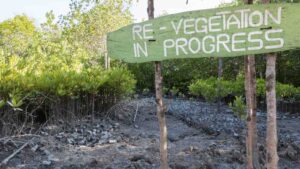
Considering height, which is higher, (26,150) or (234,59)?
(234,59)

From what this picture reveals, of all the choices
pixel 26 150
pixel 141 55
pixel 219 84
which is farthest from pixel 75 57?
pixel 141 55

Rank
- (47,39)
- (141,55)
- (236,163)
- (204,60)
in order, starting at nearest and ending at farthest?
(141,55) → (236,163) → (47,39) → (204,60)

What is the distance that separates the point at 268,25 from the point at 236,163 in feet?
8.38

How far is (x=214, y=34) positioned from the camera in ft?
8.86

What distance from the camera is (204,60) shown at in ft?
43.8

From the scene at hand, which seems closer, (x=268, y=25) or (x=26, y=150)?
(x=268, y=25)

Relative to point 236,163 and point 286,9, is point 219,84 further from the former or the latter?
point 286,9

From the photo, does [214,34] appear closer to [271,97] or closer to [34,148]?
[271,97]

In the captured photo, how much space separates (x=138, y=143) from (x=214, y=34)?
129 inches

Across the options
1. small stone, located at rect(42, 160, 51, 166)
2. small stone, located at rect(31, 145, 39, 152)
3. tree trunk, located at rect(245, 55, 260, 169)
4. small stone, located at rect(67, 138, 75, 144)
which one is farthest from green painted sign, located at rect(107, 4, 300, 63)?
small stone, located at rect(67, 138, 75, 144)

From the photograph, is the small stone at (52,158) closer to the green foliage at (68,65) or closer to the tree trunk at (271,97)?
the green foliage at (68,65)

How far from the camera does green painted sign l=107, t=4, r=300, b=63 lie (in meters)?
2.56

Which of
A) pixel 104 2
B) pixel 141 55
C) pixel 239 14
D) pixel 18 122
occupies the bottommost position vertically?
pixel 18 122

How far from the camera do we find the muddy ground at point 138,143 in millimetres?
4684
